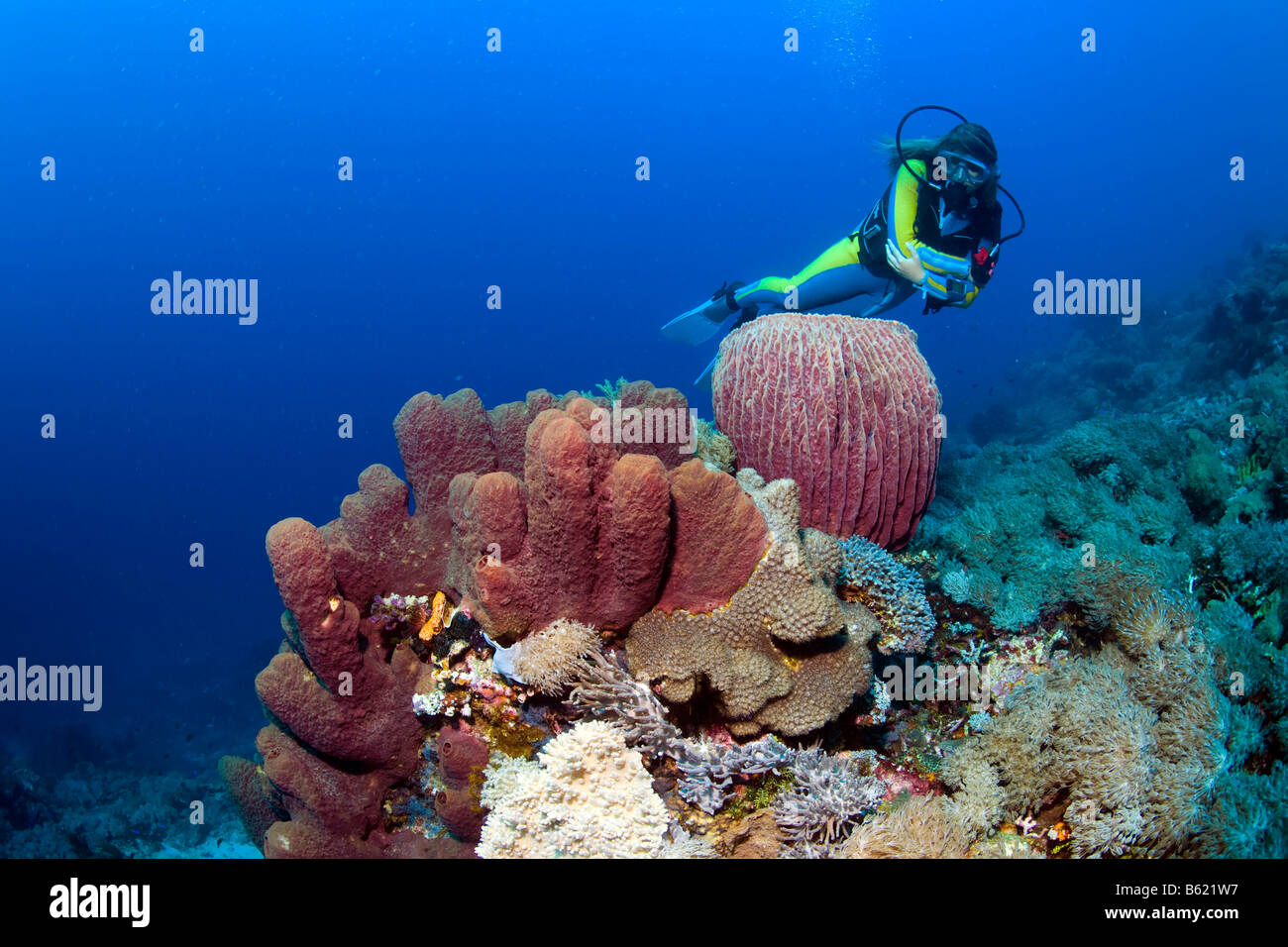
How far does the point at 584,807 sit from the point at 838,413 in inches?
102

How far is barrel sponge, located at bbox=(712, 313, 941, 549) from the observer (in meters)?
3.80

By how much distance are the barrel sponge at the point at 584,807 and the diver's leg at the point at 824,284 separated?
5.12m

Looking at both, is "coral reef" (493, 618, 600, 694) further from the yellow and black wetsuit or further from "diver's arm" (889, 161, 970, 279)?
"diver's arm" (889, 161, 970, 279)

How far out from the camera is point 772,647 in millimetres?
2936

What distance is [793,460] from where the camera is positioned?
3.88m

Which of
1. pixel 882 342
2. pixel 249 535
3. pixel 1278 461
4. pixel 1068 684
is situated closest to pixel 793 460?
pixel 882 342

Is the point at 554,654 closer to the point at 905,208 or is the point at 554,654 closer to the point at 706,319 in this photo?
the point at 706,319

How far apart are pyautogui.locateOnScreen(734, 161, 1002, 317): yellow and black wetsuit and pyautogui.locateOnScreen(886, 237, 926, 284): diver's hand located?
0.15ft

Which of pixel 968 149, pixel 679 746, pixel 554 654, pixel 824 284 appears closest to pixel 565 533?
pixel 554 654

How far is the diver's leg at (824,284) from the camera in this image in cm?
645

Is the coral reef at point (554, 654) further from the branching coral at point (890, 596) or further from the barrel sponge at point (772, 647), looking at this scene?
the branching coral at point (890, 596)

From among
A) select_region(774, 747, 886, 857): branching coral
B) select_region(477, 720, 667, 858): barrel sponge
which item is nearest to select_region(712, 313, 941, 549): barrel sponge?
select_region(774, 747, 886, 857): branching coral

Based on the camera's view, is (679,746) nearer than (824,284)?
Yes
